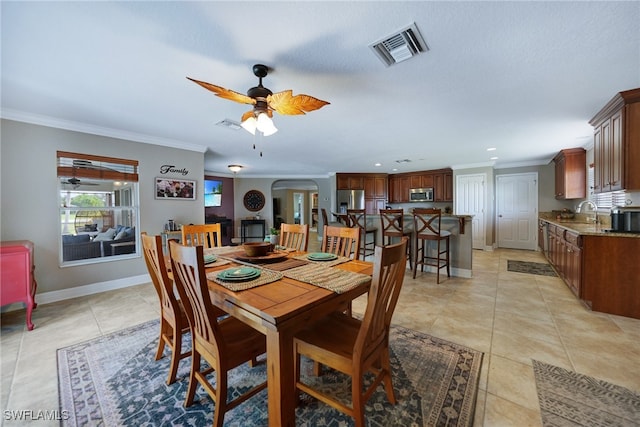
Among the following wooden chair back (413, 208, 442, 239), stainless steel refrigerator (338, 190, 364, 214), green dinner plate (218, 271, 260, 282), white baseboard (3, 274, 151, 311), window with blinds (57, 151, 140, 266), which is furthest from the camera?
stainless steel refrigerator (338, 190, 364, 214)

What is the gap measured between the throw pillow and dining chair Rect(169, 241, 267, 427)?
317 cm

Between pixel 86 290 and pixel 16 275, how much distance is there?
104 centimetres

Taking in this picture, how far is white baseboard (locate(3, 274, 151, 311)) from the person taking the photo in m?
3.00

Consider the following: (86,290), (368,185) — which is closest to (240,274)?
(86,290)

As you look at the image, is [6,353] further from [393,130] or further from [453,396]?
[393,130]

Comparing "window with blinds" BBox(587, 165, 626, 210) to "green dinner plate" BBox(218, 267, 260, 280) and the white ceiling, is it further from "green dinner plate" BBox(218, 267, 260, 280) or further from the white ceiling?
"green dinner plate" BBox(218, 267, 260, 280)

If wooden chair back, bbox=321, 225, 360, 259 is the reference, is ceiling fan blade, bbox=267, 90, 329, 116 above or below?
above

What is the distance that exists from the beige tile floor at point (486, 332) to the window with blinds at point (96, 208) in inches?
24.8

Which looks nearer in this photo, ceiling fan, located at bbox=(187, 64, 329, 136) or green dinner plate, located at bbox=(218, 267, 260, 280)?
green dinner plate, located at bbox=(218, 267, 260, 280)

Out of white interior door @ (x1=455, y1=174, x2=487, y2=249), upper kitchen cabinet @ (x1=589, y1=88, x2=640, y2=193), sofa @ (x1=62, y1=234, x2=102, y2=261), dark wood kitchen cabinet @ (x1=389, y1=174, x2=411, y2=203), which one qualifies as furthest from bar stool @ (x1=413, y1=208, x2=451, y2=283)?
sofa @ (x1=62, y1=234, x2=102, y2=261)

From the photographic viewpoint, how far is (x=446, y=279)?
3908 mm

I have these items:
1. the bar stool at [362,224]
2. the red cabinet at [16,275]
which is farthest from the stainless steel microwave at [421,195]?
the red cabinet at [16,275]

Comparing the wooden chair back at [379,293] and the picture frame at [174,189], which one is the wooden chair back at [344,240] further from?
the picture frame at [174,189]

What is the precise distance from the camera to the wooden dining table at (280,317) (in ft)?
3.56
